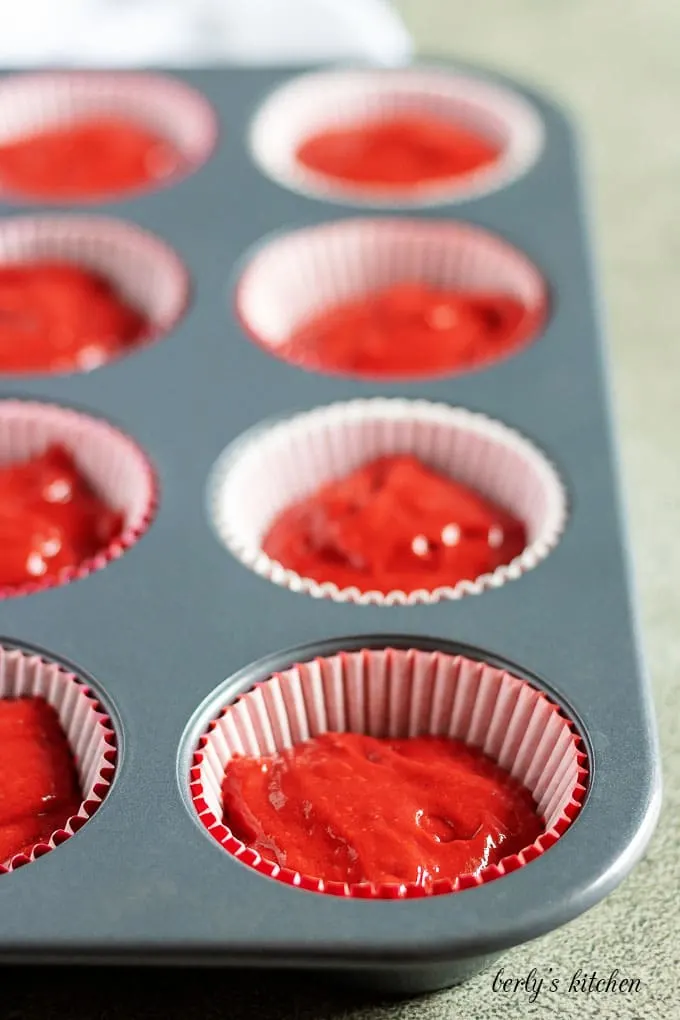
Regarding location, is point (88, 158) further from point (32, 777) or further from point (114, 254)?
point (32, 777)

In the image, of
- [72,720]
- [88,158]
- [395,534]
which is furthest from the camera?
[88,158]

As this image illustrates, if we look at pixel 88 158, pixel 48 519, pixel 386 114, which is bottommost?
pixel 48 519

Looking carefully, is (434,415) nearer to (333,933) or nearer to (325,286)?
(325,286)

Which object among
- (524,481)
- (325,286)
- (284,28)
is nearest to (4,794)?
(524,481)

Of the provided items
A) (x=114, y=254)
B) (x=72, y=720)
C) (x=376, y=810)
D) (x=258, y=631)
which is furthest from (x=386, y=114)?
(x=376, y=810)

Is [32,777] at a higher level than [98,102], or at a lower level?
lower

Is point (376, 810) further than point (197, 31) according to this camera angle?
No

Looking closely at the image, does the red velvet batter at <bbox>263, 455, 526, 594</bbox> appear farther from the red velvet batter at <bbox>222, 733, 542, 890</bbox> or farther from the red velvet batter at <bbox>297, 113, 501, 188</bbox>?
the red velvet batter at <bbox>297, 113, 501, 188</bbox>
